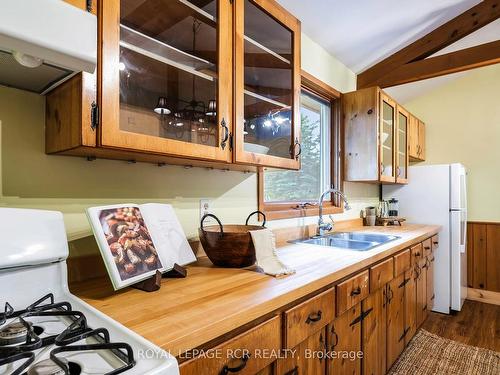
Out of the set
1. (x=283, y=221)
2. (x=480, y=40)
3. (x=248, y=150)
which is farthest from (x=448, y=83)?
(x=248, y=150)

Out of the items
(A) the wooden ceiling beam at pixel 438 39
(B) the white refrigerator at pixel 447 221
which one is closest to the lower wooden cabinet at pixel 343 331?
(B) the white refrigerator at pixel 447 221

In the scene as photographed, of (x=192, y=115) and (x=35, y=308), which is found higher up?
(x=192, y=115)

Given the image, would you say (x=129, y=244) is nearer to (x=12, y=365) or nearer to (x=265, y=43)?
(x=12, y=365)

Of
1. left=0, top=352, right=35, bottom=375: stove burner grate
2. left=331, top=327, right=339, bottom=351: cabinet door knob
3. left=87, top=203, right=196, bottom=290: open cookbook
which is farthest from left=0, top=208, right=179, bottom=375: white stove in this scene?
left=331, top=327, right=339, bottom=351: cabinet door knob

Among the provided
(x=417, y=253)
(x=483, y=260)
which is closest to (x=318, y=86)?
(x=417, y=253)

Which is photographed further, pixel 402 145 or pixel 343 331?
pixel 402 145

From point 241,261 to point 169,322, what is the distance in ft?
1.83

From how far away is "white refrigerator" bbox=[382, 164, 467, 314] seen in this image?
3045 millimetres

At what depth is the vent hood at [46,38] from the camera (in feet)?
2.08

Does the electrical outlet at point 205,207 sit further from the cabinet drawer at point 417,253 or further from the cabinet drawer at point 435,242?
the cabinet drawer at point 435,242

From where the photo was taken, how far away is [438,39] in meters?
2.81

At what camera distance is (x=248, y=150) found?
4.51 ft

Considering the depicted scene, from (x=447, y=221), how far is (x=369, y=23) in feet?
6.82

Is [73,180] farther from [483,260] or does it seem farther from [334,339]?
[483,260]
